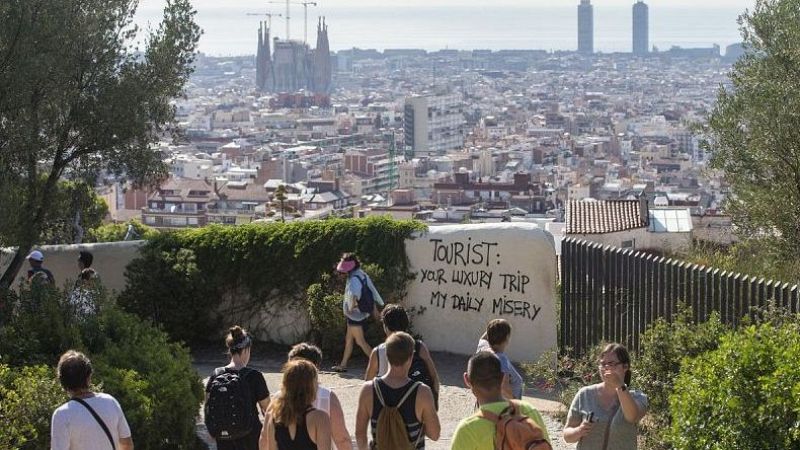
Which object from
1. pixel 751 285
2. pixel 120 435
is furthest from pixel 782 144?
pixel 120 435

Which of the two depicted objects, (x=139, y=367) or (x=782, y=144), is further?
(x=782, y=144)

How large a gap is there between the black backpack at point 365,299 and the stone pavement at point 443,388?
0.60 metres

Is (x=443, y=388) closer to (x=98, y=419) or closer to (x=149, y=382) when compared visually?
(x=149, y=382)

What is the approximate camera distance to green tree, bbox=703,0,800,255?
40.4ft

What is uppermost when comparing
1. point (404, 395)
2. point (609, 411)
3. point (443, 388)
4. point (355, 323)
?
point (404, 395)

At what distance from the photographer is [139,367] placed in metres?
7.37

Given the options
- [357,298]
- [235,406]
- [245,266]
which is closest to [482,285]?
[357,298]

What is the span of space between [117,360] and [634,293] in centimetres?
405

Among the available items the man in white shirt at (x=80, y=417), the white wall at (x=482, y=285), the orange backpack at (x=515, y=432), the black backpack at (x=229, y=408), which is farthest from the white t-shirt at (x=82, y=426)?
the white wall at (x=482, y=285)

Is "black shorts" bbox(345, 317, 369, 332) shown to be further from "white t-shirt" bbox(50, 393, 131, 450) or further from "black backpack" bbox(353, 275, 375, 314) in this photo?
"white t-shirt" bbox(50, 393, 131, 450)

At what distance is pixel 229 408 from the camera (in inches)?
230

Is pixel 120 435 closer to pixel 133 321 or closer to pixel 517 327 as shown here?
pixel 133 321

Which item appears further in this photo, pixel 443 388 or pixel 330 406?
pixel 443 388

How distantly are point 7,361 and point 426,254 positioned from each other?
15.3ft
